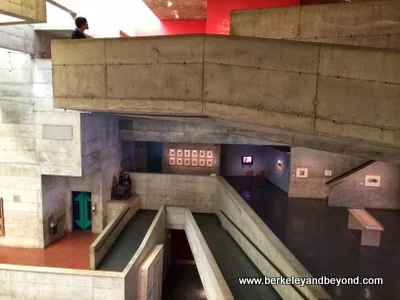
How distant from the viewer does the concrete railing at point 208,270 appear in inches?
268

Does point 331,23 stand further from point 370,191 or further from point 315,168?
point 370,191

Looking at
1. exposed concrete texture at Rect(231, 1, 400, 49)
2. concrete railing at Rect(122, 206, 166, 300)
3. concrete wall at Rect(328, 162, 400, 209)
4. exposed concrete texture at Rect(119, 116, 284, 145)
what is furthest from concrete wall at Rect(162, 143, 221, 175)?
exposed concrete texture at Rect(231, 1, 400, 49)

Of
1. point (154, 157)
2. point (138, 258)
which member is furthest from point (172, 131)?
point (138, 258)

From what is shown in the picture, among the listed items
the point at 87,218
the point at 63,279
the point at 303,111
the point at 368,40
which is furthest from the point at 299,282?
the point at 87,218

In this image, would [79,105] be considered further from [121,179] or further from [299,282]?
[121,179]

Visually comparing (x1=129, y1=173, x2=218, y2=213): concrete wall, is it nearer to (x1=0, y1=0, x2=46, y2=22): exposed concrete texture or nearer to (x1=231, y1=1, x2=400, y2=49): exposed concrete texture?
(x1=231, y1=1, x2=400, y2=49): exposed concrete texture

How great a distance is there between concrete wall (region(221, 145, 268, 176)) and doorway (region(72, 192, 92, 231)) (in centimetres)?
758

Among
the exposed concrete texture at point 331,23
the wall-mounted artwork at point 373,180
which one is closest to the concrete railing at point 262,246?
the exposed concrete texture at point 331,23

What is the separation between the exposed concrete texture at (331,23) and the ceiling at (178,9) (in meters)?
6.76

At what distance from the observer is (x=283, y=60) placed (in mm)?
4922

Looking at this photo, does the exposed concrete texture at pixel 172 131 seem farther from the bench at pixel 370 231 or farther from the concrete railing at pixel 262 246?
the bench at pixel 370 231

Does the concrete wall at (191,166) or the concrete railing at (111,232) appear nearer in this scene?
the concrete railing at (111,232)

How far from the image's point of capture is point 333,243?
27.7 ft

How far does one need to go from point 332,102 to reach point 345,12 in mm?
2881
